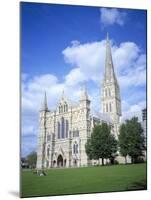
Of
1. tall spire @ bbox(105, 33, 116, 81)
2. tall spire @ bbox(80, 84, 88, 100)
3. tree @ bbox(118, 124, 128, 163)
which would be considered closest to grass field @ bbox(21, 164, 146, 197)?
tree @ bbox(118, 124, 128, 163)

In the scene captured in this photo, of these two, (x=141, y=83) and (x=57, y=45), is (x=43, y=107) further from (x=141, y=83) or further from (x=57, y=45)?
(x=141, y=83)

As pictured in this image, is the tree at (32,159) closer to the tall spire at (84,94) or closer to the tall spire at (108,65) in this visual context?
the tall spire at (84,94)

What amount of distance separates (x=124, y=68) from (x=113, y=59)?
0.76 feet

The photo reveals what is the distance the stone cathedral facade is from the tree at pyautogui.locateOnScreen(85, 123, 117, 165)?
7 centimetres

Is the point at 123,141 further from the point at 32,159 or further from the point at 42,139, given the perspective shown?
the point at 32,159

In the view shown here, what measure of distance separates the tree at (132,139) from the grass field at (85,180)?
19 centimetres

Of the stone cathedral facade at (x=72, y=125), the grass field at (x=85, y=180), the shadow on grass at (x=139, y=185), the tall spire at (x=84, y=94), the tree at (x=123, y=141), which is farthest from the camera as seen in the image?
the tree at (x=123, y=141)

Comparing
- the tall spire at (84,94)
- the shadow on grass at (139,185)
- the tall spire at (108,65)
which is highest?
the tall spire at (108,65)

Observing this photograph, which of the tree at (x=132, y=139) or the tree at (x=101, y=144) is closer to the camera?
the tree at (x=101, y=144)

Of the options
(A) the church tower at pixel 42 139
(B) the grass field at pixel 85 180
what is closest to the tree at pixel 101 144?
(B) the grass field at pixel 85 180

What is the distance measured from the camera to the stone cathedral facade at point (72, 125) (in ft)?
19.0

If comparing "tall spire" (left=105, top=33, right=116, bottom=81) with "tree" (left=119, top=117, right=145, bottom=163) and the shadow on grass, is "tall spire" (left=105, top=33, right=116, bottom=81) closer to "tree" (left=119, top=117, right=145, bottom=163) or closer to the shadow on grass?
"tree" (left=119, top=117, right=145, bottom=163)

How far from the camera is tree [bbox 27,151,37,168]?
18.4ft

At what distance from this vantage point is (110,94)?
610 cm
